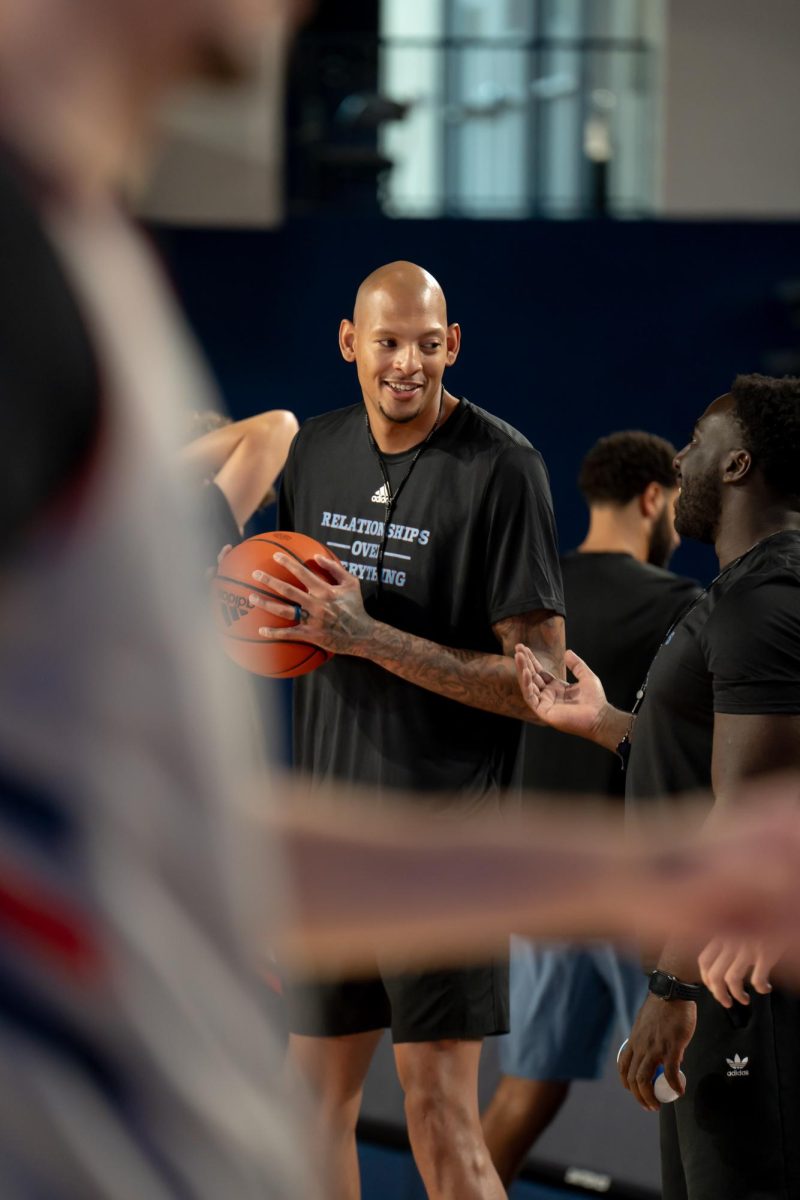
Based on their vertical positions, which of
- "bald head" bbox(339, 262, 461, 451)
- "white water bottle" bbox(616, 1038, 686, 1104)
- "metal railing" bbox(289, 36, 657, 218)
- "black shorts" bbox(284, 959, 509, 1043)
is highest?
"metal railing" bbox(289, 36, 657, 218)

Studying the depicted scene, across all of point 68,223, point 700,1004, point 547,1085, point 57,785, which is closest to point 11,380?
point 68,223

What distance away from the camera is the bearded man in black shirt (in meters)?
2.08

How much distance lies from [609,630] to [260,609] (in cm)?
89

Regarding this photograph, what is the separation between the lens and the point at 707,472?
7.73ft

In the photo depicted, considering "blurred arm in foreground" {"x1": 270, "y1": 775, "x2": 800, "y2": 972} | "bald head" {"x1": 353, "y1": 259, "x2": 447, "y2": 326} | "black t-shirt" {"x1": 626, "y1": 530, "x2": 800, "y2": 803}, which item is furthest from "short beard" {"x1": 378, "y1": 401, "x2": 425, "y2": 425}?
"blurred arm in foreground" {"x1": 270, "y1": 775, "x2": 800, "y2": 972}

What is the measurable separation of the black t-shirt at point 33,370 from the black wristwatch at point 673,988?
1.67 metres

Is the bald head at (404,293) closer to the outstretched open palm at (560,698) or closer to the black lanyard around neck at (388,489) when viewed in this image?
the black lanyard around neck at (388,489)

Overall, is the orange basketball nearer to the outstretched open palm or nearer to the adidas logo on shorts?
the outstretched open palm

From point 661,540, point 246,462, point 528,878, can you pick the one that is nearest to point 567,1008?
point 661,540

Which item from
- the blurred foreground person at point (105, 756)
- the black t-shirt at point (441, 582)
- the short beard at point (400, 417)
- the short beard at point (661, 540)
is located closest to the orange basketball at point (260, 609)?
the black t-shirt at point (441, 582)

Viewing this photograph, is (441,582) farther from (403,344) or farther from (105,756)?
(105,756)

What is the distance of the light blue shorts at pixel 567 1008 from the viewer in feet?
10.8

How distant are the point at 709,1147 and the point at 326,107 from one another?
6.57 meters

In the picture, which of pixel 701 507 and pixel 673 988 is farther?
pixel 701 507
